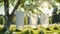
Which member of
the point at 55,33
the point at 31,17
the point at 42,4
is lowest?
the point at 55,33

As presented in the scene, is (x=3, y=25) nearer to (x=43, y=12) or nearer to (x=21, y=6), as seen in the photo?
(x=21, y=6)

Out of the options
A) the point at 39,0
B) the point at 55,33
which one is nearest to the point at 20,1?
the point at 39,0

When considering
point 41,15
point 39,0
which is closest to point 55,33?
point 41,15

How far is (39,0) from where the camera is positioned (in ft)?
9.20

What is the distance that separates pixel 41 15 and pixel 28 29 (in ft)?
1.00

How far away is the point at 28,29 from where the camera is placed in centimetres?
279

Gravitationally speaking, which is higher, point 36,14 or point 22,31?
point 36,14

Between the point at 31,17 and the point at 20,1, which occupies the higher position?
the point at 20,1

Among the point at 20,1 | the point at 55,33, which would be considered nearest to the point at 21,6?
the point at 20,1

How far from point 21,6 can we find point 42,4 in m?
0.33

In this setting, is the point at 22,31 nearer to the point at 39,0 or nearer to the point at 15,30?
the point at 15,30

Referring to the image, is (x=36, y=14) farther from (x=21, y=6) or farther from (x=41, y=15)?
(x=21, y=6)

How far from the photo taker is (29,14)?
278cm

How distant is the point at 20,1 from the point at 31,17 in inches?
11.8
